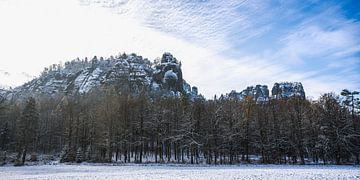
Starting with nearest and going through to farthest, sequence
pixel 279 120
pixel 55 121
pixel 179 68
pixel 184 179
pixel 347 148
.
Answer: pixel 184 179
pixel 347 148
pixel 279 120
pixel 55 121
pixel 179 68

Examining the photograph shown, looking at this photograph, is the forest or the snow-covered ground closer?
the snow-covered ground

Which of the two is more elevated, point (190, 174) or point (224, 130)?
point (224, 130)

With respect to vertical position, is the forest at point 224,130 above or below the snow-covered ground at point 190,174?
above

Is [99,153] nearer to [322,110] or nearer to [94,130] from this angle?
[94,130]

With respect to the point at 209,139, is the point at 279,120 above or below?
above

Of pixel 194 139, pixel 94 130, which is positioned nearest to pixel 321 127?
pixel 194 139

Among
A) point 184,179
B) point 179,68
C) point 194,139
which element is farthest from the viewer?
point 179,68

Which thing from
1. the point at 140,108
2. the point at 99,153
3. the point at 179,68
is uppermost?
the point at 179,68

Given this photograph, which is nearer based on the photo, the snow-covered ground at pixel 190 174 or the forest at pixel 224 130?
the snow-covered ground at pixel 190 174

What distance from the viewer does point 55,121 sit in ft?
307

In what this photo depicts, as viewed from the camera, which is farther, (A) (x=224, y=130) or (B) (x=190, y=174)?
(A) (x=224, y=130)

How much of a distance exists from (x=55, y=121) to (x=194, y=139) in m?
59.3

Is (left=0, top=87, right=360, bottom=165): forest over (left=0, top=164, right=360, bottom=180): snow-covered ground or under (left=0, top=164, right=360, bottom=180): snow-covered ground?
over

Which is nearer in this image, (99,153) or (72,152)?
(72,152)
